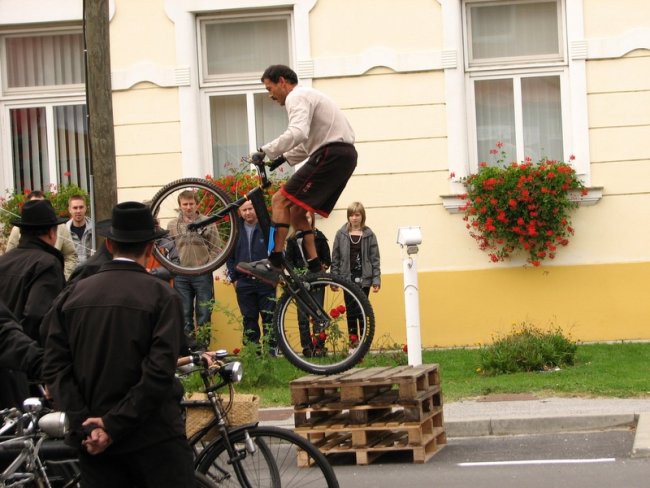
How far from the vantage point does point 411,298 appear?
42.4 ft

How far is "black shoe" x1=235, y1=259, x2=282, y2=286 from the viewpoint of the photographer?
9.23 metres

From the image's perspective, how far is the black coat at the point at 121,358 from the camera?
5.49 m

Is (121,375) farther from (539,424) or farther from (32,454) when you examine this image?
(539,424)

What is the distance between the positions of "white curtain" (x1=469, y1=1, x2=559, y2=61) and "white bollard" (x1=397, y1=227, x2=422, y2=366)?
4.47 meters

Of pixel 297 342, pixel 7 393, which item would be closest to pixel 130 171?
pixel 297 342

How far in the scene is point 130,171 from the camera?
660 inches

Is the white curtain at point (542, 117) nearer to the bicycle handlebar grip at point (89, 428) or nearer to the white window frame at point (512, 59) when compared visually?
the white window frame at point (512, 59)

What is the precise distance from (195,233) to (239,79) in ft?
23.8

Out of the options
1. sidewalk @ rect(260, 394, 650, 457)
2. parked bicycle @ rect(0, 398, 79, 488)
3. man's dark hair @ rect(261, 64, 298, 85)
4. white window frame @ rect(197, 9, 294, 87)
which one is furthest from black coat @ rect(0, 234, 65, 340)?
white window frame @ rect(197, 9, 294, 87)

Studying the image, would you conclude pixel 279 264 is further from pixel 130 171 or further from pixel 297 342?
pixel 130 171

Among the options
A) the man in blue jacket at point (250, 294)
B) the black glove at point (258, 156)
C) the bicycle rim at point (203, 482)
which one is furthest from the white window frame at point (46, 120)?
the bicycle rim at point (203, 482)

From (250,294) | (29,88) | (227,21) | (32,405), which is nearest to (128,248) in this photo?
(32,405)

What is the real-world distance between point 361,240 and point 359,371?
4314 mm

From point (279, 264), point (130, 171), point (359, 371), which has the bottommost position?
point (359, 371)
